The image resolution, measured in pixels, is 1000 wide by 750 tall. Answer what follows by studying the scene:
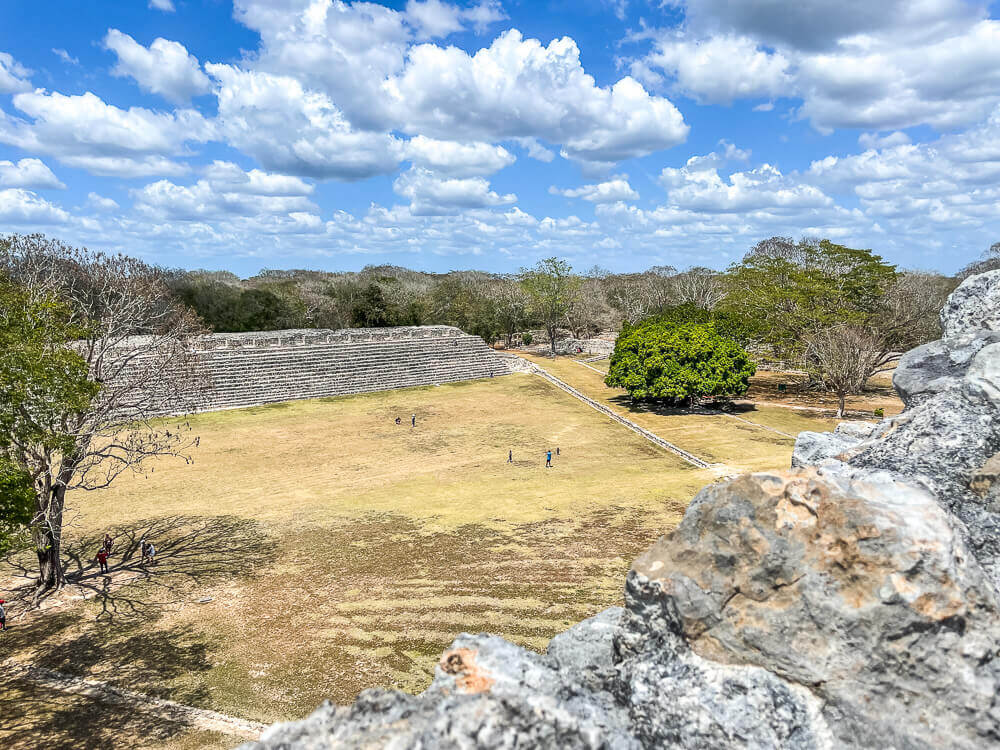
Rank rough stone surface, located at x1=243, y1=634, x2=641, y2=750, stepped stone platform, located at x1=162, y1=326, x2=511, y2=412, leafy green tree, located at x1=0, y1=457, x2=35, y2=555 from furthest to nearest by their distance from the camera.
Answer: stepped stone platform, located at x1=162, y1=326, x2=511, y2=412, leafy green tree, located at x1=0, y1=457, x2=35, y2=555, rough stone surface, located at x1=243, y1=634, x2=641, y2=750

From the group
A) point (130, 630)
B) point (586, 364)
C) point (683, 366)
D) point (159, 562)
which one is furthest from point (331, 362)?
point (130, 630)

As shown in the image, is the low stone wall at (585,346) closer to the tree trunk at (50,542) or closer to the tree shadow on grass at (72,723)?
the tree trunk at (50,542)

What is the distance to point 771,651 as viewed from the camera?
4.25m

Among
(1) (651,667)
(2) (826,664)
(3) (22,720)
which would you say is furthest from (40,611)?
(2) (826,664)

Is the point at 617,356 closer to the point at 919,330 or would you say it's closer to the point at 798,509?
the point at 919,330

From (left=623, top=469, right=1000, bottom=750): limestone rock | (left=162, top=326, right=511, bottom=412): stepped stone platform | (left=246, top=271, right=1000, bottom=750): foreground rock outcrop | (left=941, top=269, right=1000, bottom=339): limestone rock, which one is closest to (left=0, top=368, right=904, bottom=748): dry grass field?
(left=162, top=326, right=511, bottom=412): stepped stone platform

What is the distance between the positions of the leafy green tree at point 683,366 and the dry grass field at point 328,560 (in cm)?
317

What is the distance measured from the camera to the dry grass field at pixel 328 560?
1122cm

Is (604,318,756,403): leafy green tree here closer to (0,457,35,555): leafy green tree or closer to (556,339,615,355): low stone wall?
(556,339,615,355): low stone wall

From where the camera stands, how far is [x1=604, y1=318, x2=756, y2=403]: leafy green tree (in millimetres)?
33250

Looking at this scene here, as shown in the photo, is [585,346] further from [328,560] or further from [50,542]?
[50,542]

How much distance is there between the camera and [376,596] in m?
14.3

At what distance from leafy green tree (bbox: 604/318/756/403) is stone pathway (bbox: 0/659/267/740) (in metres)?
27.8

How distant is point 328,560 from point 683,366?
79.9ft
